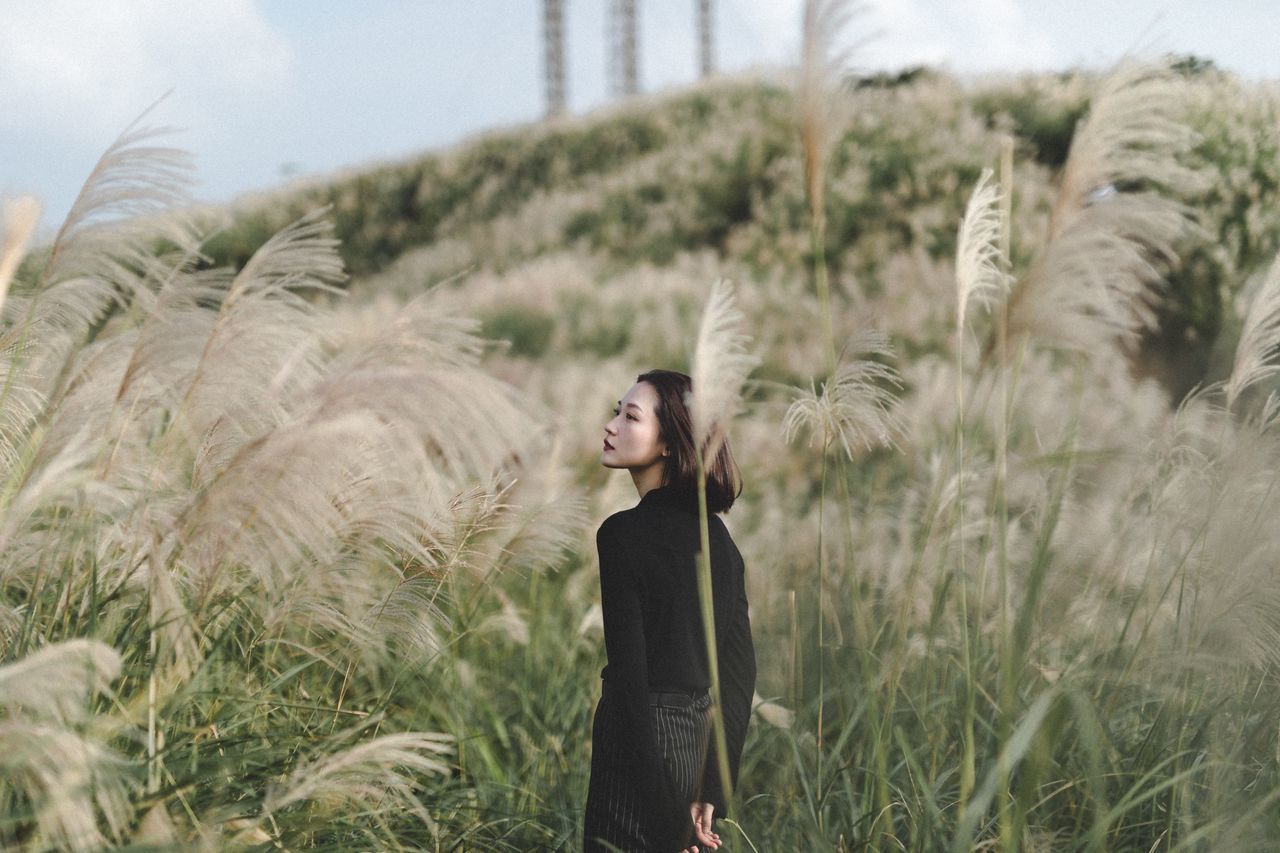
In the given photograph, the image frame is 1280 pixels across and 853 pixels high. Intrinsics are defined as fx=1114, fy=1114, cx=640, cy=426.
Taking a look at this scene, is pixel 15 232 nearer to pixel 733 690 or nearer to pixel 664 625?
pixel 664 625

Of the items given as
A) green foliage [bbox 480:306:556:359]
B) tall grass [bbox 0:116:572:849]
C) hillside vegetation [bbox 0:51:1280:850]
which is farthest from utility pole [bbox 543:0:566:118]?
tall grass [bbox 0:116:572:849]

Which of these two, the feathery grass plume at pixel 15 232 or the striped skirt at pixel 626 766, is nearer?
the feathery grass plume at pixel 15 232

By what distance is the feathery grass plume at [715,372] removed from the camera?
1.88m

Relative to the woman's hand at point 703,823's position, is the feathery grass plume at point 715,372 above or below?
above

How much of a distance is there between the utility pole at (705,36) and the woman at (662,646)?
1039 inches

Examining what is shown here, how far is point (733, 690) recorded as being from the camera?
2459 mm

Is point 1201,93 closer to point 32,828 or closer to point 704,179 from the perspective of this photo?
point 704,179

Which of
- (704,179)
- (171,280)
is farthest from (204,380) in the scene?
(704,179)

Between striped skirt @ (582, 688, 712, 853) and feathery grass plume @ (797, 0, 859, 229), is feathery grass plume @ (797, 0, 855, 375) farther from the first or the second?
striped skirt @ (582, 688, 712, 853)

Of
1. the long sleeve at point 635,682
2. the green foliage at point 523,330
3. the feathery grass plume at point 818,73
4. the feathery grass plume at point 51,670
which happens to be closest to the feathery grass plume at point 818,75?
the feathery grass plume at point 818,73

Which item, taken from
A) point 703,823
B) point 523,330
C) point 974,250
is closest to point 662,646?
point 703,823

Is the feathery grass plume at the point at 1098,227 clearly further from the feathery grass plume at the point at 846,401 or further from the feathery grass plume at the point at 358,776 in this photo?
the feathery grass plume at the point at 358,776

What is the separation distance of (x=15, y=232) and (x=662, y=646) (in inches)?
61.7

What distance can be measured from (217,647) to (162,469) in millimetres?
746
